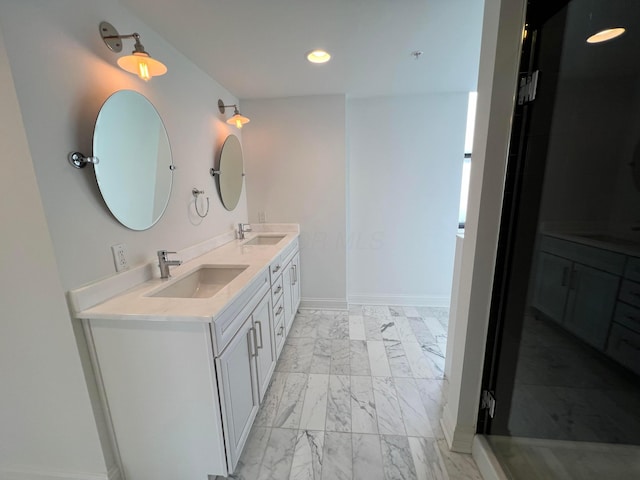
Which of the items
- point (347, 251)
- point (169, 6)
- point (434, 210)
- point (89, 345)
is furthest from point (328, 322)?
point (169, 6)

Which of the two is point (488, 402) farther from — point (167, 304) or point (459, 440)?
point (167, 304)

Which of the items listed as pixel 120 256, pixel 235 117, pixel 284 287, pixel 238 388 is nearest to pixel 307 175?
pixel 235 117

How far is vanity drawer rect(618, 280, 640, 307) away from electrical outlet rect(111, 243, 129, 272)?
204 centimetres

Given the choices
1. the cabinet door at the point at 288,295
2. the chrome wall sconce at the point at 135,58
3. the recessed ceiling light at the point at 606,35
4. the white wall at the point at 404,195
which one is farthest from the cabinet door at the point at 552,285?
the white wall at the point at 404,195

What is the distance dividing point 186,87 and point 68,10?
2.67 ft

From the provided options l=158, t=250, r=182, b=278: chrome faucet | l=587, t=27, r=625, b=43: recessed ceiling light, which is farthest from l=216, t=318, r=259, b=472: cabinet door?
l=587, t=27, r=625, b=43: recessed ceiling light

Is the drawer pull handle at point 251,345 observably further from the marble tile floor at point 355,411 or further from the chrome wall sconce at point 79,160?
the chrome wall sconce at point 79,160

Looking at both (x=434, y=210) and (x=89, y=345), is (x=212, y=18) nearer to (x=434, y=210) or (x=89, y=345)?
(x=89, y=345)

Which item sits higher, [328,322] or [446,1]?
[446,1]

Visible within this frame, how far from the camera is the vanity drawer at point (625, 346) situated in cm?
84

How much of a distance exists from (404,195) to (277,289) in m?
1.88

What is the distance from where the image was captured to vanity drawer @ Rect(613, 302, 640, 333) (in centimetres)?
82

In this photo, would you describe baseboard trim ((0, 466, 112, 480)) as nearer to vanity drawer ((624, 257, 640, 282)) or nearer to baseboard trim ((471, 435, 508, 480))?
baseboard trim ((471, 435, 508, 480))

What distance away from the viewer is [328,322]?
9.52ft
